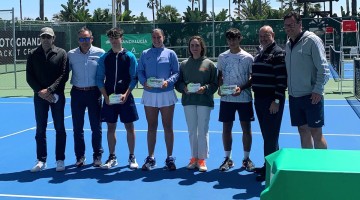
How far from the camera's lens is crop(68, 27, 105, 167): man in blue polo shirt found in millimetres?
6742

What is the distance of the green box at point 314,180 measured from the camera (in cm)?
182

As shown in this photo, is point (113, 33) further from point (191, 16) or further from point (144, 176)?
point (191, 16)

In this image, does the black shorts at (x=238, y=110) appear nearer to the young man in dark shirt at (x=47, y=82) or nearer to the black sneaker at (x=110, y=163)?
the black sneaker at (x=110, y=163)

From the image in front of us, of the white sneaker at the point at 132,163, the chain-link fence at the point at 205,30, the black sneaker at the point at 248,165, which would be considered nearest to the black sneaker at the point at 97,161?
the white sneaker at the point at 132,163

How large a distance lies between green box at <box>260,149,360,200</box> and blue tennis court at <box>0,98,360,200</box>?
11.8 ft

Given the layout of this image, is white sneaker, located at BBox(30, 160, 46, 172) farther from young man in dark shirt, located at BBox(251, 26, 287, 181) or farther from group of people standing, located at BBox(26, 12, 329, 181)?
young man in dark shirt, located at BBox(251, 26, 287, 181)

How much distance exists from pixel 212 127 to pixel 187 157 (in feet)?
9.20

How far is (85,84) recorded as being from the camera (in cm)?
675

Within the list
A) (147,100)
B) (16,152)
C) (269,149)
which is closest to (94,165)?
(147,100)

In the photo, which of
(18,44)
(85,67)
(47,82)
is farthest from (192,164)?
(18,44)


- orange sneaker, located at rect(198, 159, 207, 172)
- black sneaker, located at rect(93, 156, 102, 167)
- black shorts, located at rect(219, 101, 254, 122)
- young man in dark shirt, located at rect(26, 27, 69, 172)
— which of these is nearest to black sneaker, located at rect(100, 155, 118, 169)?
black sneaker, located at rect(93, 156, 102, 167)

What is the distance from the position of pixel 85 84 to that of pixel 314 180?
5.22m

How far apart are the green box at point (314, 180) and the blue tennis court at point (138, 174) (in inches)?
142

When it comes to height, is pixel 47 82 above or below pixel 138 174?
above
